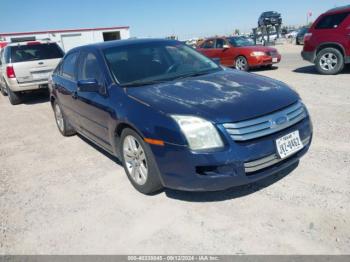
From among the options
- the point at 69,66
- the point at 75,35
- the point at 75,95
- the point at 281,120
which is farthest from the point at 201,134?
the point at 75,35

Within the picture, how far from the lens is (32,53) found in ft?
30.5

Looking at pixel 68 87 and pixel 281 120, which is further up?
pixel 68 87

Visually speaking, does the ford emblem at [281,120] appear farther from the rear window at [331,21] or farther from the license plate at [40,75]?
the license plate at [40,75]

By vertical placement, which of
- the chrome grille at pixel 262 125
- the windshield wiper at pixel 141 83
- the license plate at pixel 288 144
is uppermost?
the windshield wiper at pixel 141 83

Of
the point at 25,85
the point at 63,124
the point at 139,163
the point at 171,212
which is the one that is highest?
the point at 25,85

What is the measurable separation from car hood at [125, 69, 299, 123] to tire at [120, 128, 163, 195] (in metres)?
0.41

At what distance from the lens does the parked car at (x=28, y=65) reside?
29.4ft

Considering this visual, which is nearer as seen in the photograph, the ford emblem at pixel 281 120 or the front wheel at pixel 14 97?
the ford emblem at pixel 281 120

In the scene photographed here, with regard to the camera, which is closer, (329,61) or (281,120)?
(281,120)

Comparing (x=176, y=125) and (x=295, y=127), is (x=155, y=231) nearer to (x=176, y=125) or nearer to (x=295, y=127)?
(x=176, y=125)

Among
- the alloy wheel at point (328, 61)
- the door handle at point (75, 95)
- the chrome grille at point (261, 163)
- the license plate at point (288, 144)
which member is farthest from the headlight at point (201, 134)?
the alloy wheel at point (328, 61)

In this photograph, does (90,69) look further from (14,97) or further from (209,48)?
(209,48)

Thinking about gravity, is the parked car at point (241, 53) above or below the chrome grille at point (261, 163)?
above

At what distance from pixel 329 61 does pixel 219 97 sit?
26.2 ft
